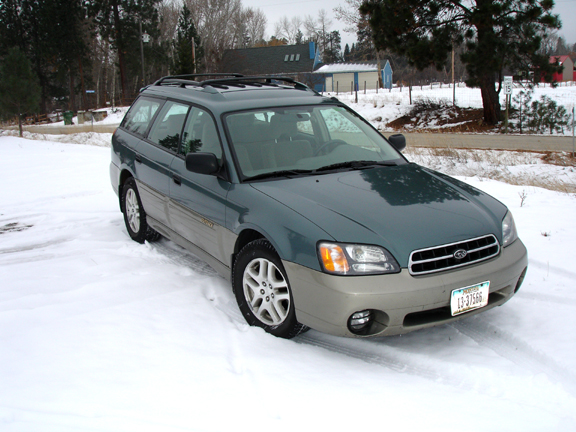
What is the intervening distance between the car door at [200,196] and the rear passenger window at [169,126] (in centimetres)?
15

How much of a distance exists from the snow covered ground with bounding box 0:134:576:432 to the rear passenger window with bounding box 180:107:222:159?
1.15 metres

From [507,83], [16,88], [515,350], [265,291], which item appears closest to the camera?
[515,350]

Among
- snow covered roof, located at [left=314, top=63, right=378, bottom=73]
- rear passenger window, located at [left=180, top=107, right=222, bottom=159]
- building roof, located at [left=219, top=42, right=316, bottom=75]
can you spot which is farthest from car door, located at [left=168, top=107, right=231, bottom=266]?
snow covered roof, located at [left=314, top=63, right=378, bottom=73]

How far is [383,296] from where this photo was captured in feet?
9.61

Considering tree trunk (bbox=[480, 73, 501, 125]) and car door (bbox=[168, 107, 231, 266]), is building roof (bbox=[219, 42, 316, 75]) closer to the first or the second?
tree trunk (bbox=[480, 73, 501, 125])

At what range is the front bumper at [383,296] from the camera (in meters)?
2.93

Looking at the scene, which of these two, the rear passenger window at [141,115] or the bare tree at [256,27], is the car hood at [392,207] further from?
the bare tree at [256,27]

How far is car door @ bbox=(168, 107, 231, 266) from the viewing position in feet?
12.9

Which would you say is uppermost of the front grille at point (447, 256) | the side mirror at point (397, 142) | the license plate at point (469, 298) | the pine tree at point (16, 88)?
the pine tree at point (16, 88)

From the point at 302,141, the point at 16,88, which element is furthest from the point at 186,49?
the point at 302,141

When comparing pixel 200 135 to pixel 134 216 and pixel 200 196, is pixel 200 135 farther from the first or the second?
pixel 134 216

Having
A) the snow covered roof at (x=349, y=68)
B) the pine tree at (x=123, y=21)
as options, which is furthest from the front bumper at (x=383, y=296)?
the snow covered roof at (x=349, y=68)

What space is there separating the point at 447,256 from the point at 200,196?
2026mm

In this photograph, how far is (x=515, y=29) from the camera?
814 inches
